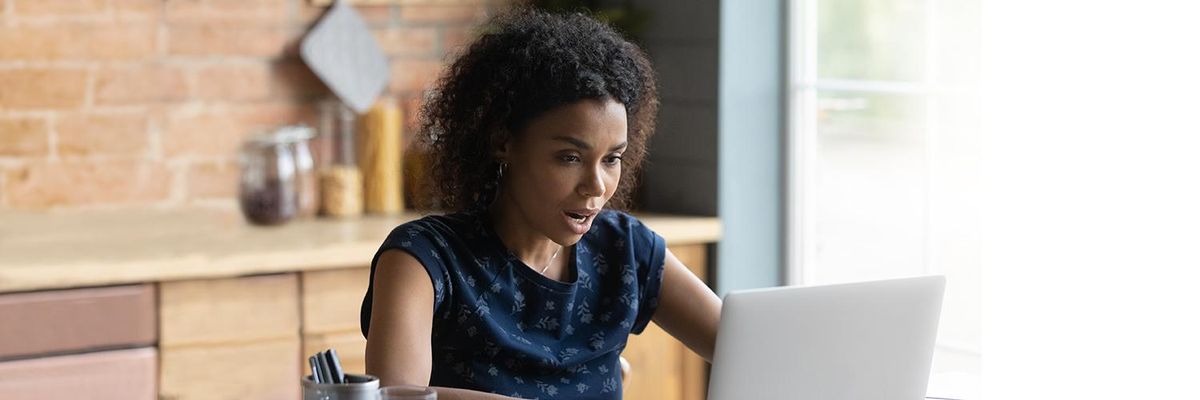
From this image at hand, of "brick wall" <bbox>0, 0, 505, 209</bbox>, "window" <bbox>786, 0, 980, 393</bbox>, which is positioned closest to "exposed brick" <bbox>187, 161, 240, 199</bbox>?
"brick wall" <bbox>0, 0, 505, 209</bbox>

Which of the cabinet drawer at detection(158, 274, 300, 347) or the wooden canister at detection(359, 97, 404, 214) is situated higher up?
the wooden canister at detection(359, 97, 404, 214)

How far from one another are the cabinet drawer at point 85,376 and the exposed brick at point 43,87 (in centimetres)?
67

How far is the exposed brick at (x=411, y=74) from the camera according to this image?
3.61m

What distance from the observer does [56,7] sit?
3.20 m

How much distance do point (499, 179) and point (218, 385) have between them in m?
1.16

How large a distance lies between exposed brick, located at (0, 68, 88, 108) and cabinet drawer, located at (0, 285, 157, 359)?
0.61m

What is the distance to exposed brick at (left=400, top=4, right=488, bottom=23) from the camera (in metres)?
3.60

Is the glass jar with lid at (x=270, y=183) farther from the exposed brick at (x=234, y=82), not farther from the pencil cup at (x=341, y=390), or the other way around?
the pencil cup at (x=341, y=390)

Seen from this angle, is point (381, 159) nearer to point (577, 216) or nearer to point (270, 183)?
point (270, 183)

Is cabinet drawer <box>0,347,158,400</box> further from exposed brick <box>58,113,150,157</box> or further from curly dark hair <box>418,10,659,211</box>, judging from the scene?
curly dark hair <box>418,10,659,211</box>

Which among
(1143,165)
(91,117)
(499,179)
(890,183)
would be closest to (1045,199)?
(1143,165)

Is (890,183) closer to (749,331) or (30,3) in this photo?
(749,331)

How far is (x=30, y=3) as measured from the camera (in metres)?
3.17

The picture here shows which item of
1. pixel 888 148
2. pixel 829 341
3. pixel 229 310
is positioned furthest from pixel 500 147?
pixel 888 148
